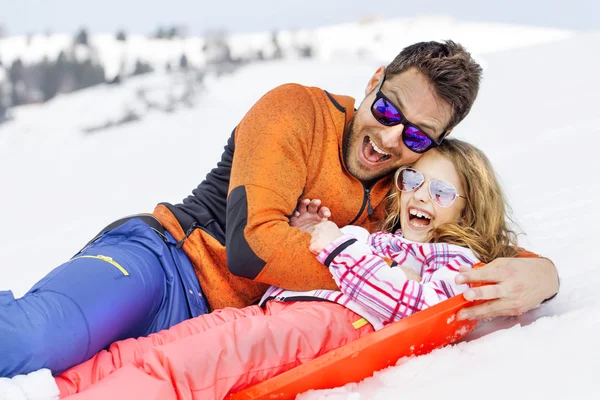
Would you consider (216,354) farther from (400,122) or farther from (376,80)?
(376,80)

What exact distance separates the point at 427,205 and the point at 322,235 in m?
0.57

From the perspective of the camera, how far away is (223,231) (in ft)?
7.86

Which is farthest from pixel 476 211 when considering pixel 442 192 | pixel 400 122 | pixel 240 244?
pixel 240 244

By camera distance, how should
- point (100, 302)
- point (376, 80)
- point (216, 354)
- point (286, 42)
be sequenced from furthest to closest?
point (286, 42) → point (376, 80) → point (100, 302) → point (216, 354)

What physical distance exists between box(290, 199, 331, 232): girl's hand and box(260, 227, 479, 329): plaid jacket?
11.0 inches

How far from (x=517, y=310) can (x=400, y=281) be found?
419 millimetres

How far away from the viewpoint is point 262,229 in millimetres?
2025

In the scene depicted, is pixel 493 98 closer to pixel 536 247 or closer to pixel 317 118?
pixel 536 247

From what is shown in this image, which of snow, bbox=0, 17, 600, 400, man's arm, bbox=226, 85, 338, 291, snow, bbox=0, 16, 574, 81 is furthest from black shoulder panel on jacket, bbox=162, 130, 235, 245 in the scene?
snow, bbox=0, 16, 574, 81

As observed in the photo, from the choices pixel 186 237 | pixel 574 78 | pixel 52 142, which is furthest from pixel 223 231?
pixel 52 142

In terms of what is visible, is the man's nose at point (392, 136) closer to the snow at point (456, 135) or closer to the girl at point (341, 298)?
the girl at point (341, 298)

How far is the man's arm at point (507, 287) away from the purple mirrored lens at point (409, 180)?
541mm

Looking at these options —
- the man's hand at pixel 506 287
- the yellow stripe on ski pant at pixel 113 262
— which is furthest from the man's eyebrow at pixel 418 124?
the yellow stripe on ski pant at pixel 113 262

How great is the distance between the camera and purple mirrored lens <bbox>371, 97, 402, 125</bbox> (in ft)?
7.59
